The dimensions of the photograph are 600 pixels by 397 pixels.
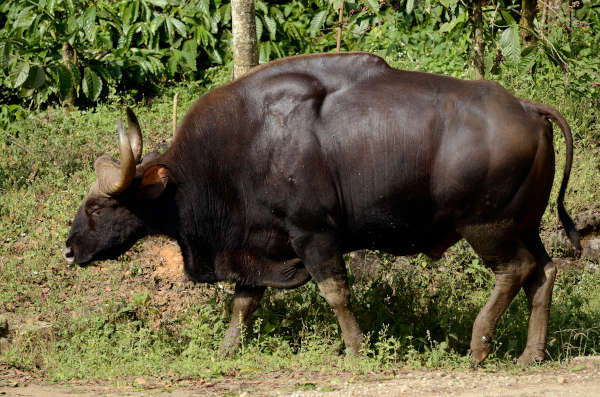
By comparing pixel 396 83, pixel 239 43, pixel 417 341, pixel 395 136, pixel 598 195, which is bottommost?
pixel 417 341

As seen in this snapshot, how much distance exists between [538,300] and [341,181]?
1.73 metres

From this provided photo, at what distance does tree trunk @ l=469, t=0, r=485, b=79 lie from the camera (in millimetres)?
8602

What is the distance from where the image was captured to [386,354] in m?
6.27

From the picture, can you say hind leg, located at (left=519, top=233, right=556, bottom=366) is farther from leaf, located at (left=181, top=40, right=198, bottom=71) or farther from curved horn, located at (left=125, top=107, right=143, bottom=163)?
leaf, located at (left=181, top=40, right=198, bottom=71)

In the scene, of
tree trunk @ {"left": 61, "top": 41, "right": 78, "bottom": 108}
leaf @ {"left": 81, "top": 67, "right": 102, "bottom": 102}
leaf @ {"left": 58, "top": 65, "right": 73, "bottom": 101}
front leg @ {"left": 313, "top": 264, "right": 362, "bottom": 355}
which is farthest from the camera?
leaf @ {"left": 81, "top": 67, "right": 102, "bottom": 102}

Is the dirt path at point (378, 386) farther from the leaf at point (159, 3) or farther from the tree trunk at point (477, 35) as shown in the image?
the leaf at point (159, 3)

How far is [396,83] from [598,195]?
3.71 metres

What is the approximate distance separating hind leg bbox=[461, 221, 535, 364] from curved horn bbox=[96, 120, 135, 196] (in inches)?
96.5

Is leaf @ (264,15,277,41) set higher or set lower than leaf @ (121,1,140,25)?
lower

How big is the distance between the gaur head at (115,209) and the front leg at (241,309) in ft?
3.02

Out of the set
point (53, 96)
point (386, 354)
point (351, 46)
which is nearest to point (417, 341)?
point (386, 354)

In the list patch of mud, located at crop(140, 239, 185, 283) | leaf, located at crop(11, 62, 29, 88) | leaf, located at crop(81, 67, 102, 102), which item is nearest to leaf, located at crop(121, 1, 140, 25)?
leaf, located at crop(81, 67, 102, 102)

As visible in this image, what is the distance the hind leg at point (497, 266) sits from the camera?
5910 millimetres

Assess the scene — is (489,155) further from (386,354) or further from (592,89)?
(592,89)
